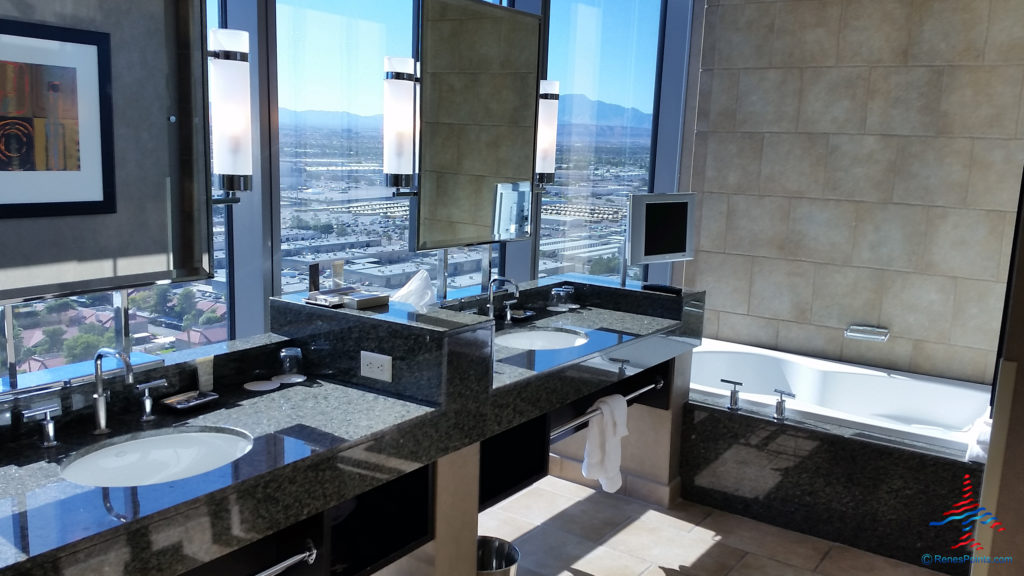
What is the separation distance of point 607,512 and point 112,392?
Result: 2.24m

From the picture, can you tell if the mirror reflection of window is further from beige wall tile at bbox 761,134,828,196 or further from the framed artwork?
beige wall tile at bbox 761,134,828,196

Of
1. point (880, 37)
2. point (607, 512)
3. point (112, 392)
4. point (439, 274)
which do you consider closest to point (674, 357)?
point (607, 512)

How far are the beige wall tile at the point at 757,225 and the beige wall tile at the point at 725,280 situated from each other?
0.24ft

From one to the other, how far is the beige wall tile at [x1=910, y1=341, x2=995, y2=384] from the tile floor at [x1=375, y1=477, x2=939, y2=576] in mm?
1309

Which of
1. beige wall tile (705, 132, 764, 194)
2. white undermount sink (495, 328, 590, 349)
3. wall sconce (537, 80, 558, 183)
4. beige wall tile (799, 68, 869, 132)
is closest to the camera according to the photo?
white undermount sink (495, 328, 590, 349)

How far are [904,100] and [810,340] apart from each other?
1.33 metres

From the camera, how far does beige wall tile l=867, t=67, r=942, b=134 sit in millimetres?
4062

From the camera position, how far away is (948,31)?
3994 millimetres

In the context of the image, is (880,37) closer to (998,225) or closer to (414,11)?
(998,225)

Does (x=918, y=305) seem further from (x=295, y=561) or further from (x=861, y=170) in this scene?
(x=295, y=561)

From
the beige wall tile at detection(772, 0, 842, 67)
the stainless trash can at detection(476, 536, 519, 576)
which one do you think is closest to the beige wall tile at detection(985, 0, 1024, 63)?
the beige wall tile at detection(772, 0, 842, 67)

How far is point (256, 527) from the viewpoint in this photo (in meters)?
1.70

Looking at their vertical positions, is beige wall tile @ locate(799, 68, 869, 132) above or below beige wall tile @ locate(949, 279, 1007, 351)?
above
